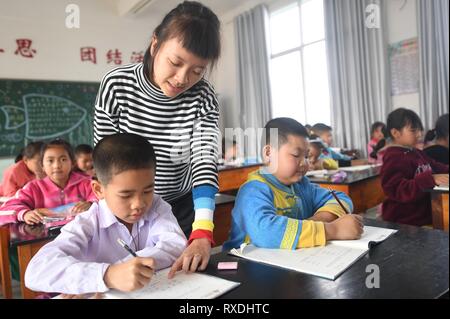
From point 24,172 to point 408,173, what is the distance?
7.38 feet

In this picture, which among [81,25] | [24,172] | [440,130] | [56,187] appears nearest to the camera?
[440,130]

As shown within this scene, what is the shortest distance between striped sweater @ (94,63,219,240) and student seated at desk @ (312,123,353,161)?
0.29 metres

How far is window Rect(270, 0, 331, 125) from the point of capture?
91 cm

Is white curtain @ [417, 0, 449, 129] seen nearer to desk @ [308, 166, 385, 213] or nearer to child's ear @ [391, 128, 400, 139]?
child's ear @ [391, 128, 400, 139]

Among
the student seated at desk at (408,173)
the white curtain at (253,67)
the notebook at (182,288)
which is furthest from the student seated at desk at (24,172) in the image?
the student seated at desk at (408,173)

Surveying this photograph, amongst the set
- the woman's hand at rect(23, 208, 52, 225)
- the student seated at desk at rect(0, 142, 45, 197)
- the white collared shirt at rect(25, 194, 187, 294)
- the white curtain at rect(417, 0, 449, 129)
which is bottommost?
the woman's hand at rect(23, 208, 52, 225)

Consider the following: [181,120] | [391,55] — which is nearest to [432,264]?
[391,55]

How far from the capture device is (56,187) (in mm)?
1702

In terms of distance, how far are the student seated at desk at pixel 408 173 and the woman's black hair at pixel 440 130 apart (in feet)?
0.12

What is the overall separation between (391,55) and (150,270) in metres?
0.53

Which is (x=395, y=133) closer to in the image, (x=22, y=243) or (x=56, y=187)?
(x=22, y=243)

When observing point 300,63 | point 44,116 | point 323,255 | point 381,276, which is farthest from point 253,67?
point 44,116

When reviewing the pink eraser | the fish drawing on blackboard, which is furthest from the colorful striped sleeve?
the fish drawing on blackboard
